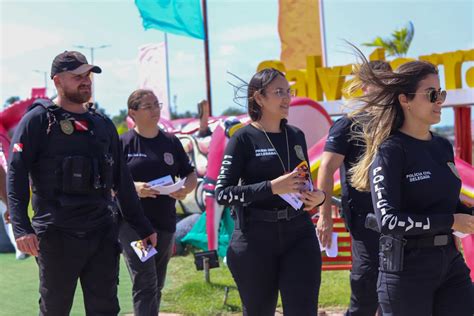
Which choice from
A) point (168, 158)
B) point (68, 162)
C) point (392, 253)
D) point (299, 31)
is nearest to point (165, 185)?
point (168, 158)

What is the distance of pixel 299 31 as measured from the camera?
19594 millimetres

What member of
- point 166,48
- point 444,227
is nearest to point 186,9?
point 166,48

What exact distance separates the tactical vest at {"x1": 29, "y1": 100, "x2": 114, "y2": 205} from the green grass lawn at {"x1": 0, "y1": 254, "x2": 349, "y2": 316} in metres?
3.06

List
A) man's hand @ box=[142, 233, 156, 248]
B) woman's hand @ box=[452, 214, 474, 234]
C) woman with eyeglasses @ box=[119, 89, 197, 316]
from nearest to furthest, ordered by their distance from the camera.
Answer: woman's hand @ box=[452, 214, 474, 234] < man's hand @ box=[142, 233, 156, 248] < woman with eyeglasses @ box=[119, 89, 197, 316]

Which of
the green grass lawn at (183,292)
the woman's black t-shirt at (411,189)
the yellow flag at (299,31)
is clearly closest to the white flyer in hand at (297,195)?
the woman's black t-shirt at (411,189)

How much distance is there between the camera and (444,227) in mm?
3178

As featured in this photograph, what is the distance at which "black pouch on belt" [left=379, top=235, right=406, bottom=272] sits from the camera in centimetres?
324

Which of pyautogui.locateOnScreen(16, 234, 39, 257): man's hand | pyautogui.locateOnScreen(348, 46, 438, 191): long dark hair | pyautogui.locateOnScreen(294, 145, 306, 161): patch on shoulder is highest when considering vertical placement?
pyautogui.locateOnScreen(348, 46, 438, 191): long dark hair

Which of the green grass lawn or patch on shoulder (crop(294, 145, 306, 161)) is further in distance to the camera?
the green grass lawn

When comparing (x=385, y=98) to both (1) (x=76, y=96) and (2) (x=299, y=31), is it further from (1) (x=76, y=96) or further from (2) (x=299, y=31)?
(2) (x=299, y=31)

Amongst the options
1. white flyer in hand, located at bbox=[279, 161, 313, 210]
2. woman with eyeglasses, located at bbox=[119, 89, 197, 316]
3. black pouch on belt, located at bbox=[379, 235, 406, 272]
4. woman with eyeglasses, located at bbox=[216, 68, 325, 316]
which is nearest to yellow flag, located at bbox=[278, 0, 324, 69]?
woman with eyeglasses, located at bbox=[119, 89, 197, 316]

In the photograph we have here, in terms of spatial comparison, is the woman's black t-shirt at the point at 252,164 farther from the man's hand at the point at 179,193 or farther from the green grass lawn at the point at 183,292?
the green grass lawn at the point at 183,292

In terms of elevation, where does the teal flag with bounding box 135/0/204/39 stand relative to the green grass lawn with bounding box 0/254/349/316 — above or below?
above

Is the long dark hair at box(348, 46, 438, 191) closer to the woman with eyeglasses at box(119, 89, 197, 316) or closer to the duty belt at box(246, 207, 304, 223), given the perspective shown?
the duty belt at box(246, 207, 304, 223)
